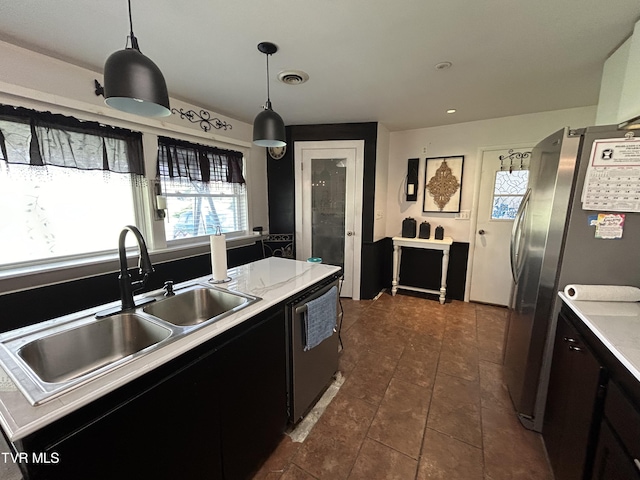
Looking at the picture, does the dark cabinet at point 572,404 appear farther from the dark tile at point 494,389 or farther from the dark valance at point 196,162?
the dark valance at point 196,162

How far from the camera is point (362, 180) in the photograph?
11.4 ft

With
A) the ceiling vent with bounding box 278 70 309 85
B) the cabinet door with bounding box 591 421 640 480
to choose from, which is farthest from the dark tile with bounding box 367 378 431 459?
the ceiling vent with bounding box 278 70 309 85

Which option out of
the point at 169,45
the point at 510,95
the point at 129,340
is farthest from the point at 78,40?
the point at 510,95

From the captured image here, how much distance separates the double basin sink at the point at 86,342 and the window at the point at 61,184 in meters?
1.21

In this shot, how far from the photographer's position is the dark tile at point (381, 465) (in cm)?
139

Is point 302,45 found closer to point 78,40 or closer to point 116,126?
point 78,40

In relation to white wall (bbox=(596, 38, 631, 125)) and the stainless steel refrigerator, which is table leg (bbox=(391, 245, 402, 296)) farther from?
white wall (bbox=(596, 38, 631, 125))

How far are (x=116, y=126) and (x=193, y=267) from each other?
1413 mm

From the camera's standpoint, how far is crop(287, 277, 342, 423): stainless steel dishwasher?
5.05ft

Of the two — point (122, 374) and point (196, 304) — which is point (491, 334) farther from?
point (122, 374)

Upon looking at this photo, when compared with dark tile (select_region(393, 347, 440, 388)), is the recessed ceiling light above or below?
above

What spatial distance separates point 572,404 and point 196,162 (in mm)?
3373

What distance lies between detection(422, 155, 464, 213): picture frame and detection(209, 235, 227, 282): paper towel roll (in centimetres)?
305

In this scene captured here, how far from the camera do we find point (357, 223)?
3.57 metres
